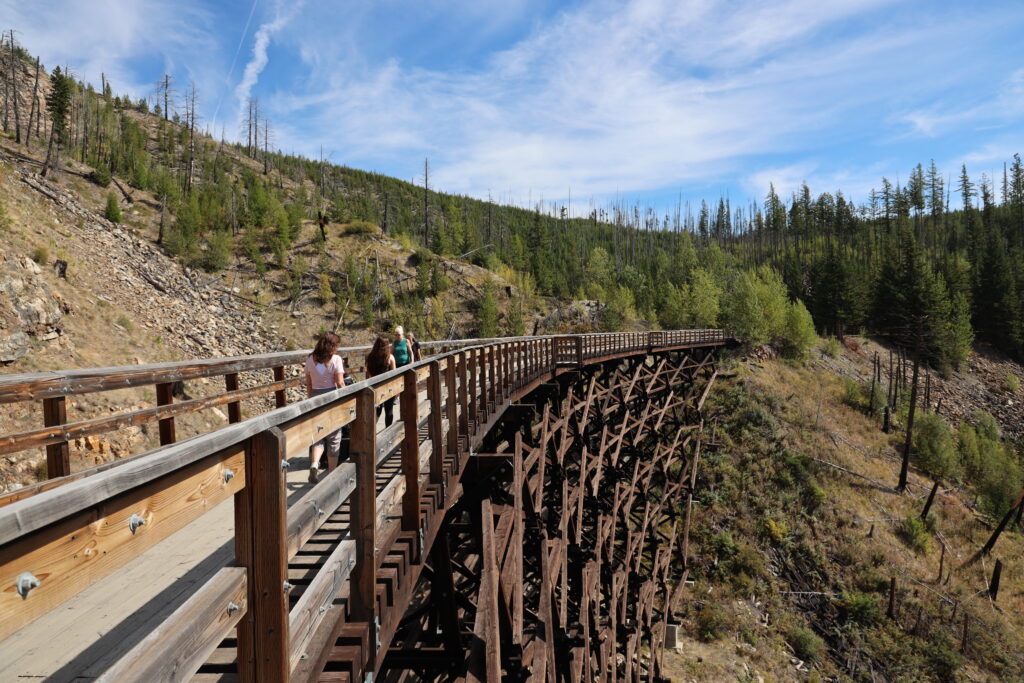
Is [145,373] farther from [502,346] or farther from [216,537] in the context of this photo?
[502,346]

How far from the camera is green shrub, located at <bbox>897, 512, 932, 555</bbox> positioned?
79.5 feet

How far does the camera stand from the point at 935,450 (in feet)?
104

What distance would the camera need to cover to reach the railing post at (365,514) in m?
2.58

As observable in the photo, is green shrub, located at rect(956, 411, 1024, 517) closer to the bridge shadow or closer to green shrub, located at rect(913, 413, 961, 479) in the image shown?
green shrub, located at rect(913, 413, 961, 479)

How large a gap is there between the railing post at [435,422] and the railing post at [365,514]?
149cm

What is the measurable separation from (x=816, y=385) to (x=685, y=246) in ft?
116

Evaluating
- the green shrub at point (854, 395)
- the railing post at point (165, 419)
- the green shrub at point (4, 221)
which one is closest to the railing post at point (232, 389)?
the railing post at point (165, 419)

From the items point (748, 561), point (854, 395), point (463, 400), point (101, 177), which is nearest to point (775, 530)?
point (748, 561)

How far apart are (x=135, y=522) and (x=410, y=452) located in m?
2.49

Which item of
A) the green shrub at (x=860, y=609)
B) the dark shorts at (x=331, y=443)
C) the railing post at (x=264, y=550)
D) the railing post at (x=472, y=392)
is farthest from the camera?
the green shrub at (x=860, y=609)

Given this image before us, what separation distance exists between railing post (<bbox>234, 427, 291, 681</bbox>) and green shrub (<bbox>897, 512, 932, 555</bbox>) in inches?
1221

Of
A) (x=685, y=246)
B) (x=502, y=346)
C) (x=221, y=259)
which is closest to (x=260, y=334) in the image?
(x=221, y=259)

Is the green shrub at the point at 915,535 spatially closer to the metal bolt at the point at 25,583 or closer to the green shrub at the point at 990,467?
the green shrub at the point at 990,467

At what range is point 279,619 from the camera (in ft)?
5.20
